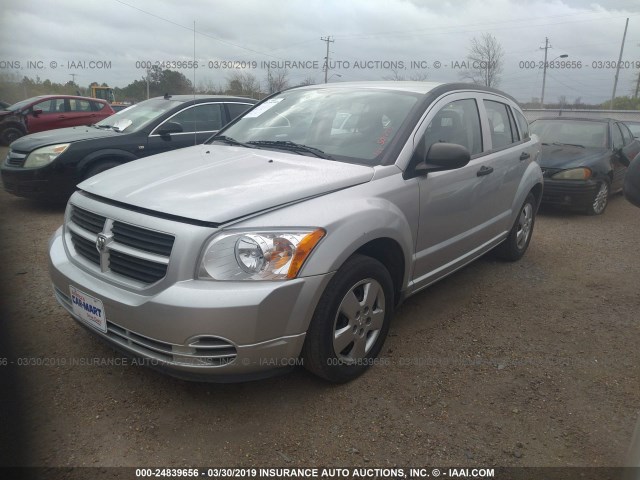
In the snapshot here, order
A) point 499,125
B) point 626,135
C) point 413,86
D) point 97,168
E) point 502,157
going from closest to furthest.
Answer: point 413,86 → point 502,157 → point 499,125 → point 97,168 → point 626,135

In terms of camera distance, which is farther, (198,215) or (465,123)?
(465,123)

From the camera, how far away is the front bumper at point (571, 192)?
7227 mm

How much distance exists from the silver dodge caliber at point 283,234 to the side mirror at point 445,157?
0.04 feet

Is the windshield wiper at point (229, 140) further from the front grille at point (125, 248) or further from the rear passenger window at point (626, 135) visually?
the rear passenger window at point (626, 135)

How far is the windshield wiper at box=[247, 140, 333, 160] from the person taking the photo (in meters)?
3.16

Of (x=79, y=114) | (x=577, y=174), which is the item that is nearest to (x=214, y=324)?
(x=577, y=174)

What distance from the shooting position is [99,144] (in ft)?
20.6

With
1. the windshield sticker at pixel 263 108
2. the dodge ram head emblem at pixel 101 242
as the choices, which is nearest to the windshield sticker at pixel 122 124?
the windshield sticker at pixel 263 108

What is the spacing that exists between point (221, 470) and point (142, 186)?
1.52m

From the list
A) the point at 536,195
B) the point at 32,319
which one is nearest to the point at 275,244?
the point at 32,319

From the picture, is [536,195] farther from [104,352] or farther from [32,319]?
[32,319]

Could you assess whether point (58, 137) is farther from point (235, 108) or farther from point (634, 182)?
point (634, 182)

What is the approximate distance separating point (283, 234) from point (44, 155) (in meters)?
5.19

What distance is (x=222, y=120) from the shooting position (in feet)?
23.6
